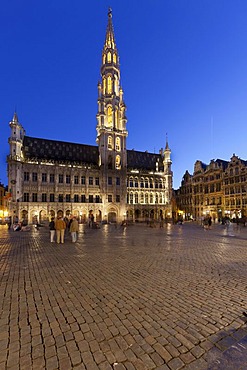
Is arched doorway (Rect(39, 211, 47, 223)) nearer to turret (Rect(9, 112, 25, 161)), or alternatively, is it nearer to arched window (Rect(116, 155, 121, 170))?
turret (Rect(9, 112, 25, 161))

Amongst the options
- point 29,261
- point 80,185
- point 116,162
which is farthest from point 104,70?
point 29,261

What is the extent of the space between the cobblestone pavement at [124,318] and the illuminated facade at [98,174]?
1694 inches

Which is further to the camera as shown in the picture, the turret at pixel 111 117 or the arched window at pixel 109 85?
the arched window at pixel 109 85

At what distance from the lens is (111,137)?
58.6 m

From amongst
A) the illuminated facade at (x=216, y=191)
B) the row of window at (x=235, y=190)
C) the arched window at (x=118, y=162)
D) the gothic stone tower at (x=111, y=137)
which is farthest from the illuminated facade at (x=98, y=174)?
the row of window at (x=235, y=190)

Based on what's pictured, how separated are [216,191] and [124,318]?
2343 inches

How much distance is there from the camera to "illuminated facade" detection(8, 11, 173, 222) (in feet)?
155

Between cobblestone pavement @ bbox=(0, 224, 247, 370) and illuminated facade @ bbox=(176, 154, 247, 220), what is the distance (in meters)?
48.3

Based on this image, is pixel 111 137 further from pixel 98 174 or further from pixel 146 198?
pixel 146 198

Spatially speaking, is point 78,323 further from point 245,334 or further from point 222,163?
point 222,163

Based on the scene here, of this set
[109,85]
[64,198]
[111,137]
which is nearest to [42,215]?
[64,198]

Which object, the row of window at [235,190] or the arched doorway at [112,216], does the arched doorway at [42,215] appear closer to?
the arched doorway at [112,216]

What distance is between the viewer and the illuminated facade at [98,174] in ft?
155

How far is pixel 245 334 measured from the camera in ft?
11.3
